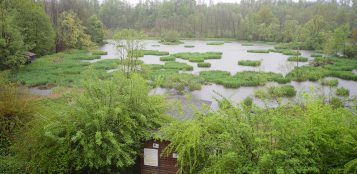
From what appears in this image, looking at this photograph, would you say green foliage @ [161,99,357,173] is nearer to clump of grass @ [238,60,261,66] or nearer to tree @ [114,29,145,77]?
tree @ [114,29,145,77]

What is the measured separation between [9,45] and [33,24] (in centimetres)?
853

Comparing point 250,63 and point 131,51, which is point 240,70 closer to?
point 250,63

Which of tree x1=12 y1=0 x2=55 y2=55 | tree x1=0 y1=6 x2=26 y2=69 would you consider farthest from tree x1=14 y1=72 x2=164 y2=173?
tree x1=12 y1=0 x2=55 y2=55

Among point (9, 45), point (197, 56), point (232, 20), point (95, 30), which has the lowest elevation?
point (197, 56)

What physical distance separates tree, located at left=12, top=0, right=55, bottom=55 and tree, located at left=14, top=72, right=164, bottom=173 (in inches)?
984

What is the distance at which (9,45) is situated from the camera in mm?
26297

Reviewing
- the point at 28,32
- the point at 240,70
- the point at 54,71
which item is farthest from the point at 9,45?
the point at 240,70

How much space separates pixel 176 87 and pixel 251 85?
263 inches

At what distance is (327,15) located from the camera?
6238 cm

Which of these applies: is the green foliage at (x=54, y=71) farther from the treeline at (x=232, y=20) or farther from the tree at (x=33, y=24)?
the treeline at (x=232, y=20)

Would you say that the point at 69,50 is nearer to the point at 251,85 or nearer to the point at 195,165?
the point at 251,85

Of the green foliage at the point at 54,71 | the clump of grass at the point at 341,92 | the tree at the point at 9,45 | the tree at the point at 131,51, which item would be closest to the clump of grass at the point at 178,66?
the green foliage at the point at 54,71

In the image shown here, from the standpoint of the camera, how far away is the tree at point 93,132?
31.6 ft

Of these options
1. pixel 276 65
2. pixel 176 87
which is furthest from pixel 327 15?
pixel 176 87
